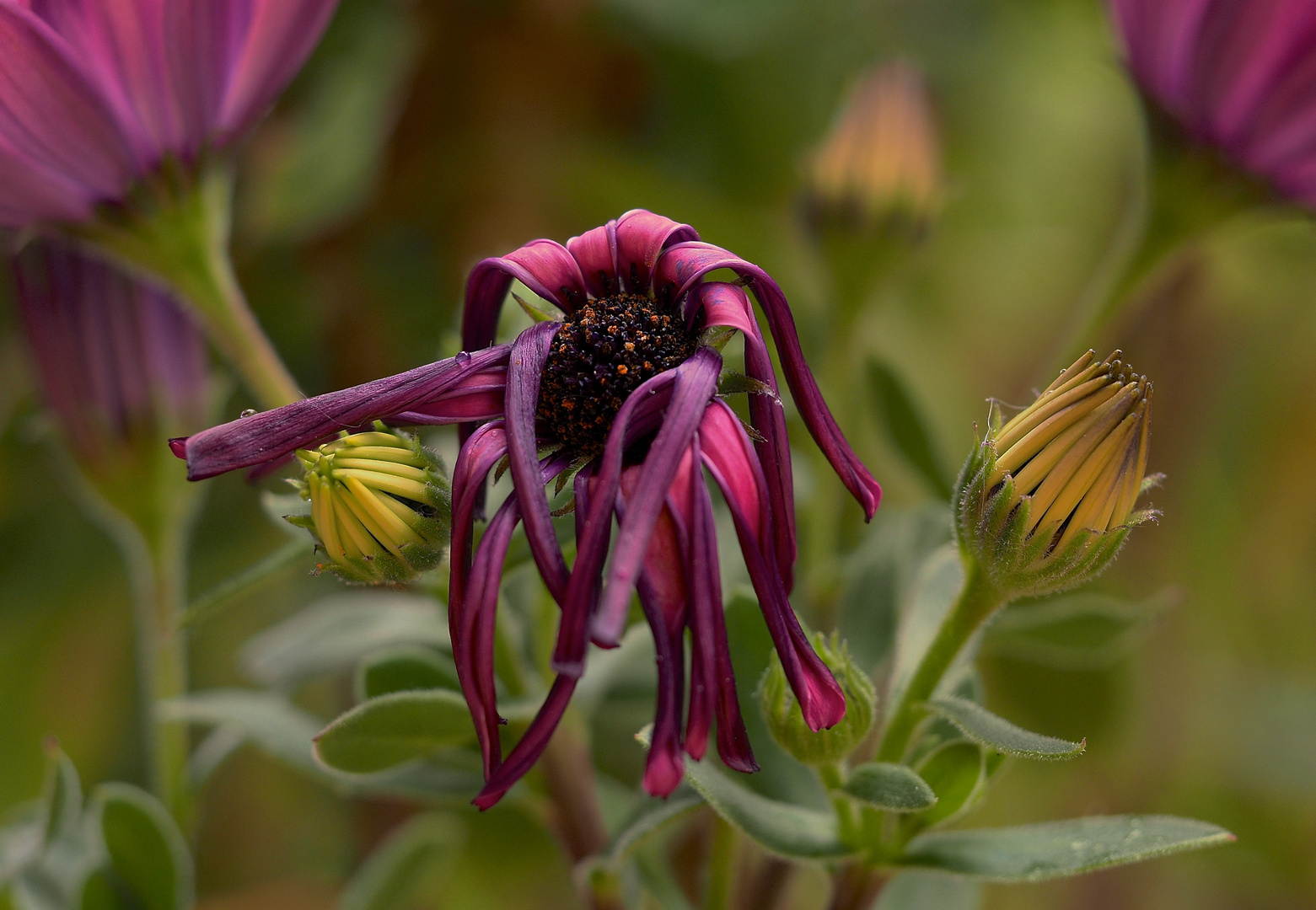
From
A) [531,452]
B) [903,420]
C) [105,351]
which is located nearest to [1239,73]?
[903,420]

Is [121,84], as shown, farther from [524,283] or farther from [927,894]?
[927,894]

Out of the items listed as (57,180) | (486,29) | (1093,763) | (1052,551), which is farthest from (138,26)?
(1093,763)

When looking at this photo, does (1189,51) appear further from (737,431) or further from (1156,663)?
(1156,663)

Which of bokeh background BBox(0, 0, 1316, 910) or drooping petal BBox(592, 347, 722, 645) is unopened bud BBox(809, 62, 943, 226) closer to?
bokeh background BBox(0, 0, 1316, 910)

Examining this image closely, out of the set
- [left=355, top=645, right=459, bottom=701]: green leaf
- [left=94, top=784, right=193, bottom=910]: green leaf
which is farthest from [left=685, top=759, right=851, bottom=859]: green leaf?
[left=94, top=784, right=193, bottom=910]: green leaf

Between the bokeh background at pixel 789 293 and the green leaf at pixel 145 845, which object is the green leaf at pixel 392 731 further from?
the bokeh background at pixel 789 293
